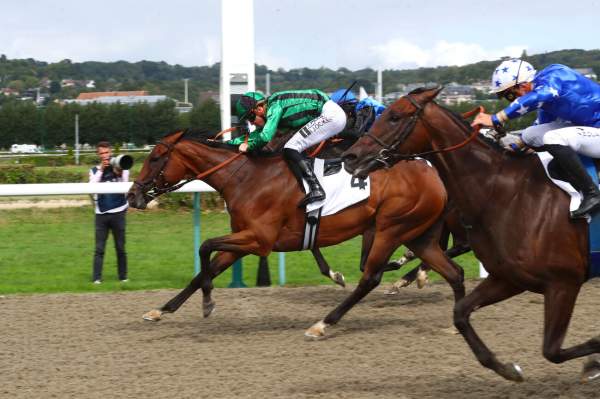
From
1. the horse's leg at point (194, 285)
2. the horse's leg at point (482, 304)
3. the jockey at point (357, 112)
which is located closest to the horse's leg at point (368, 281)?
the horse's leg at point (194, 285)

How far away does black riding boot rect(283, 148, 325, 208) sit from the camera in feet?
22.5

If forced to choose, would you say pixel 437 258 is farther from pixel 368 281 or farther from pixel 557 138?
pixel 557 138

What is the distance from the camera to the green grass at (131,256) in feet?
30.4

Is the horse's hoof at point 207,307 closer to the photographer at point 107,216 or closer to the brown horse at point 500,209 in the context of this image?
the photographer at point 107,216

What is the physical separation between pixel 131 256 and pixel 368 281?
514 cm

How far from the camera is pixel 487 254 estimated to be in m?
4.66

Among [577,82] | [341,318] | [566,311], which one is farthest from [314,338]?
[577,82]

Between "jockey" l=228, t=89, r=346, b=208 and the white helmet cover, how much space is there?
7.57 ft

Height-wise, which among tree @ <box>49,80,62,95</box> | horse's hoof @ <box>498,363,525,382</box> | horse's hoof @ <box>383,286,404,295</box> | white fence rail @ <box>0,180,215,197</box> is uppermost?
tree @ <box>49,80,62,95</box>

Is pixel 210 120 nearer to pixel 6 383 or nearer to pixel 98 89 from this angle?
pixel 6 383

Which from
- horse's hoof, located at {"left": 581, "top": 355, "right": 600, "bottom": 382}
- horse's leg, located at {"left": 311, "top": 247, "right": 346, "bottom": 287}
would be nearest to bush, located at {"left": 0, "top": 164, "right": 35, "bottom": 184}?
horse's leg, located at {"left": 311, "top": 247, "right": 346, "bottom": 287}

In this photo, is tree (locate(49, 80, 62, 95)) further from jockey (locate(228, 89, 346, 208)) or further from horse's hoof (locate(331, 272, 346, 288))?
jockey (locate(228, 89, 346, 208))

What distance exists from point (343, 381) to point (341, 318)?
5.65 ft

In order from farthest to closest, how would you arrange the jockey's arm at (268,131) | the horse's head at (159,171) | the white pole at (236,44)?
the white pole at (236,44)
the horse's head at (159,171)
the jockey's arm at (268,131)
